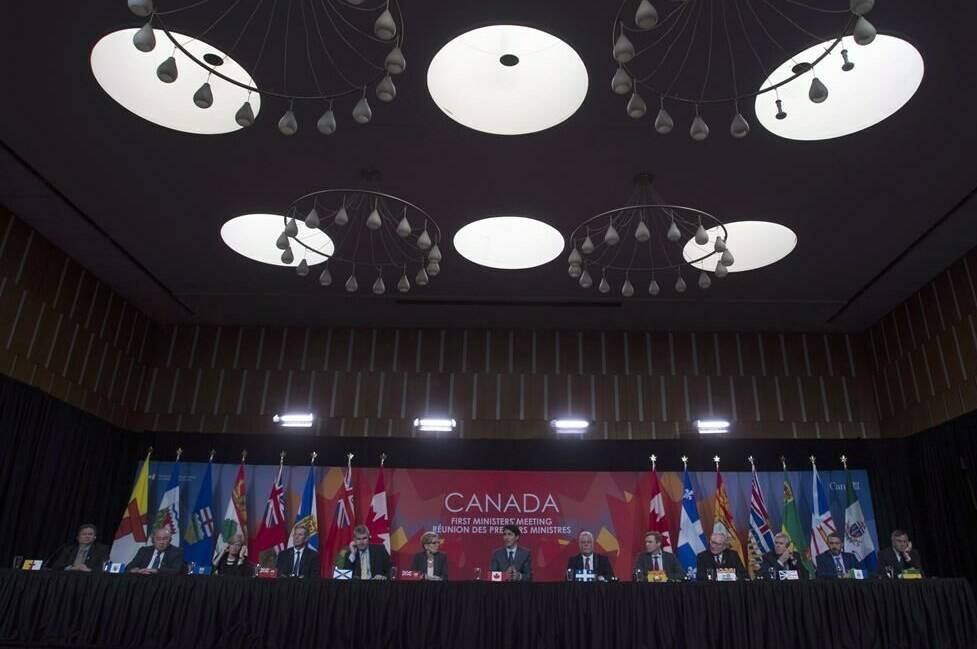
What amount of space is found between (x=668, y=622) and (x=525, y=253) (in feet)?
15.0

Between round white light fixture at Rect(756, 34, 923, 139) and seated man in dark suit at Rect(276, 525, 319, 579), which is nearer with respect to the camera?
round white light fixture at Rect(756, 34, 923, 139)

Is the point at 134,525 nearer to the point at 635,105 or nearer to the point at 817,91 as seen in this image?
the point at 635,105

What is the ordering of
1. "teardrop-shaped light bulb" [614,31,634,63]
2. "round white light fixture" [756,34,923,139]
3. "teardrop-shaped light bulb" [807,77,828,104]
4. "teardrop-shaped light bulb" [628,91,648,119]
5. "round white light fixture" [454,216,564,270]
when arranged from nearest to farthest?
"teardrop-shaped light bulb" [614,31,634,63]
"teardrop-shaped light bulb" [807,77,828,104]
"teardrop-shaped light bulb" [628,91,648,119]
"round white light fixture" [756,34,923,139]
"round white light fixture" [454,216,564,270]

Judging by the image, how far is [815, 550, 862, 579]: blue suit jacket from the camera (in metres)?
7.47

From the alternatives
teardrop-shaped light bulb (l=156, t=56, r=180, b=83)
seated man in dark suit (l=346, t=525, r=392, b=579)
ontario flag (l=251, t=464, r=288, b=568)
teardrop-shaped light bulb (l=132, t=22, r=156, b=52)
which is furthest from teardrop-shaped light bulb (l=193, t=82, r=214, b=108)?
ontario flag (l=251, t=464, r=288, b=568)

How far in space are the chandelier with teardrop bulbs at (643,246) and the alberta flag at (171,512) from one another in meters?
5.88

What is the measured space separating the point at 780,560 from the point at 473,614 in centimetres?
466

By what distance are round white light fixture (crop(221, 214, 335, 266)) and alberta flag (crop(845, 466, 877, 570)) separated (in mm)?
7312

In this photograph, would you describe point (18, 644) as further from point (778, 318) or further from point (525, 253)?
point (778, 318)

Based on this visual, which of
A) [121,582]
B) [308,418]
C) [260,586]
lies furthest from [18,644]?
[308,418]

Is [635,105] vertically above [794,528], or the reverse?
[635,105]

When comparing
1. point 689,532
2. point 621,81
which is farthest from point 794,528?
point 621,81

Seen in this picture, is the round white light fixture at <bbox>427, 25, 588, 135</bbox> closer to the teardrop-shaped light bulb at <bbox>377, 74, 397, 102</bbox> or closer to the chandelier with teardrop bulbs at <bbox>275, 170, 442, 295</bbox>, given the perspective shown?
the chandelier with teardrop bulbs at <bbox>275, 170, 442, 295</bbox>

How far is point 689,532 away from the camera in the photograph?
27.8ft
